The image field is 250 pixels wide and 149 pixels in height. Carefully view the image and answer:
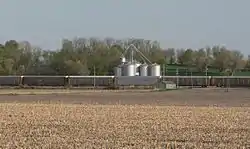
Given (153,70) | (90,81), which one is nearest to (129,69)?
(153,70)

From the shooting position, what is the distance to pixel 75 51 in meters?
182

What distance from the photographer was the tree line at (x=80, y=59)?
169 m

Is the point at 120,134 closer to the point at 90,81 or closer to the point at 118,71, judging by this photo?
the point at 90,81

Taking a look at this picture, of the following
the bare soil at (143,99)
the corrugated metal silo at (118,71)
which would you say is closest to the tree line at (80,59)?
the corrugated metal silo at (118,71)

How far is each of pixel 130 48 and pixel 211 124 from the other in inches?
6161

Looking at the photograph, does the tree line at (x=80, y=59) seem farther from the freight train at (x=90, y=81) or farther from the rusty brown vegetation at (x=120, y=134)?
the rusty brown vegetation at (x=120, y=134)

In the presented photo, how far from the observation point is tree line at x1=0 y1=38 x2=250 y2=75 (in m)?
169

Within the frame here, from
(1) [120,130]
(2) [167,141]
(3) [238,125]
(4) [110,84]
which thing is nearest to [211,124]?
(3) [238,125]

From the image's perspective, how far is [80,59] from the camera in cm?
17625

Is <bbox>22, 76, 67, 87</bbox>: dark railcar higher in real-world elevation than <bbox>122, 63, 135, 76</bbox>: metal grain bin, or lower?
lower

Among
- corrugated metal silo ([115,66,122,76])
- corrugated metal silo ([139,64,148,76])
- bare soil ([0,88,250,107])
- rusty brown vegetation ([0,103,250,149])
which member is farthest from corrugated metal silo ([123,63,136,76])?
rusty brown vegetation ([0,103,250,149])

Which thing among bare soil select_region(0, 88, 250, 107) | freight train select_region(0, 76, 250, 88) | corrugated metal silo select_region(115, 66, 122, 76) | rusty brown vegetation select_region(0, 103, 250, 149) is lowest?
rusty brown vegetation select_region(0, 103, 250, 149)

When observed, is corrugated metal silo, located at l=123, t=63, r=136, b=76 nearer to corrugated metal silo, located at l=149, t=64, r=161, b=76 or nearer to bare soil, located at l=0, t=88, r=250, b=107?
corrugated metal silo, located at l=149, t=64, r=161, b=76

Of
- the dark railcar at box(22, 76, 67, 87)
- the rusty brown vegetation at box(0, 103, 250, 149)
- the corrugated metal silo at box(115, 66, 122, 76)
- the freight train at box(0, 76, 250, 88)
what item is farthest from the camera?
the corrugated metal silo at box(115, 66, 122, 76)
